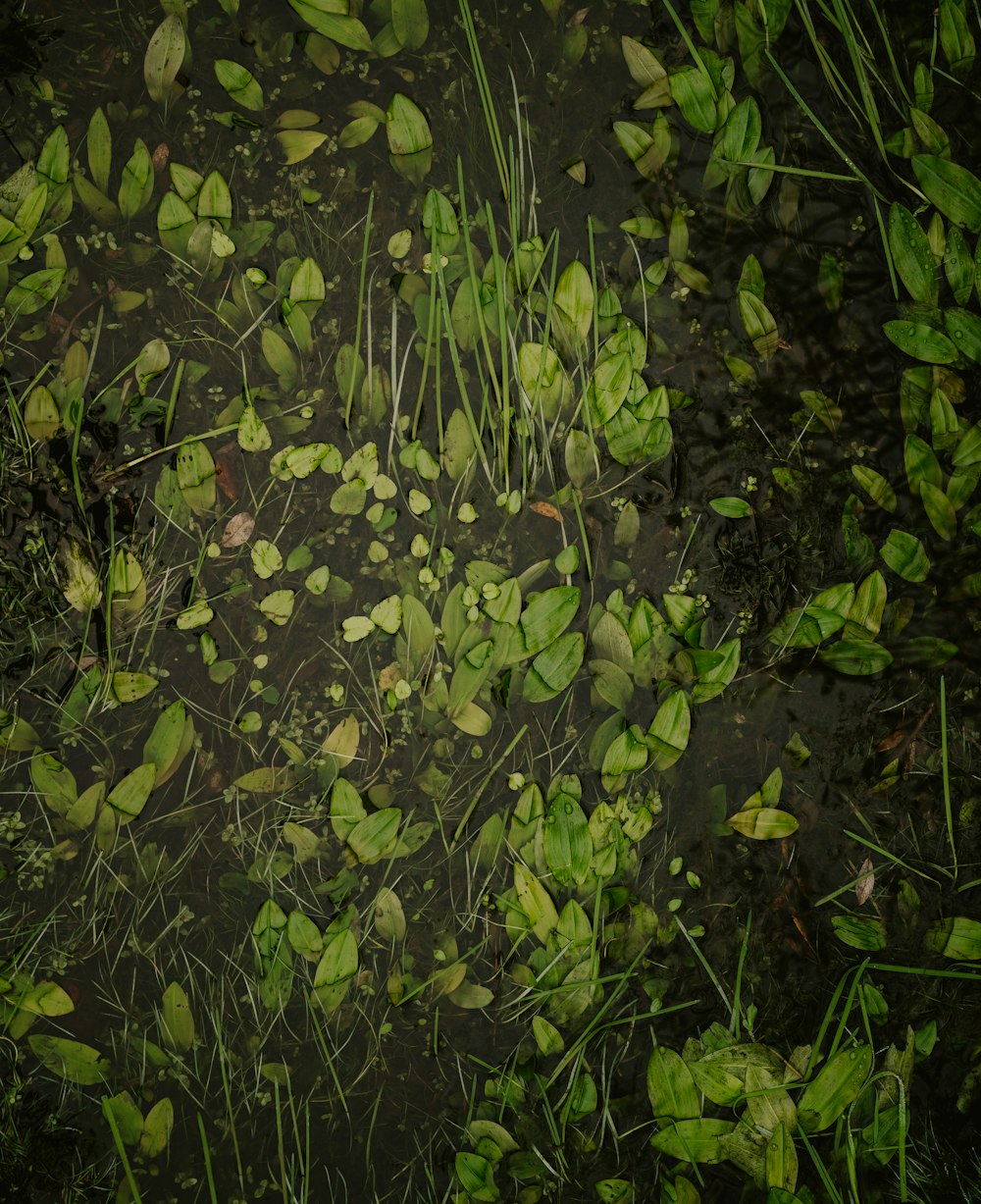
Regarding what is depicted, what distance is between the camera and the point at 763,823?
3.29ft

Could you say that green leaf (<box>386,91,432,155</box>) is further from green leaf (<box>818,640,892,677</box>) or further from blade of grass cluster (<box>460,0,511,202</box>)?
green leaf (<box>818,640,892,677</box>)

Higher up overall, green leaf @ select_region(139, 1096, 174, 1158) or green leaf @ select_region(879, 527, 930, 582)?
green leaf @ select_region(879, 527, 930, 582)

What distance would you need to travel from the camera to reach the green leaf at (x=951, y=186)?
101 centimetres

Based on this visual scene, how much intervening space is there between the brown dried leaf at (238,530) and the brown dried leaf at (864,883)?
0.89m

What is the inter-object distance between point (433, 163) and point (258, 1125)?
120 centimetres

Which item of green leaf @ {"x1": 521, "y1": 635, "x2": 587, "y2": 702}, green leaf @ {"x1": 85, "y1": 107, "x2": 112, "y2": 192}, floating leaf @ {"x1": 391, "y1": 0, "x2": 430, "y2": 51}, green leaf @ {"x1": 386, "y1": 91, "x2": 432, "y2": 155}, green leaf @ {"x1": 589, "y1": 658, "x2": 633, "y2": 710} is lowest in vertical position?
green leaf @ {"x1": 589, "y1": 658, "x2": 633, "y2": 710}

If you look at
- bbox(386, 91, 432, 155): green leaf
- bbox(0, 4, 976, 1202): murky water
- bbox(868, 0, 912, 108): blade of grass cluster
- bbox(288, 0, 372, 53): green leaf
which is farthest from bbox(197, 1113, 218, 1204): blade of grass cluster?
bbox(868, 0, 912, 108): blade of grass cluster

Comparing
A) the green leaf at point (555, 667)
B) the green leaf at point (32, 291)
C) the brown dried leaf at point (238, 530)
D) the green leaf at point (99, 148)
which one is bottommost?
the green leaf at point (555, 667)

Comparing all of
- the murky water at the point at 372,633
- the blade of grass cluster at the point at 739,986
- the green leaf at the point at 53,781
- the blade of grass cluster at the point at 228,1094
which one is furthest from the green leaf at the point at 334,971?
the blade of grass cluster at the point at 739,986

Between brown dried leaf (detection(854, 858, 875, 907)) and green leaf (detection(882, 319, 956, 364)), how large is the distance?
66 centimetres

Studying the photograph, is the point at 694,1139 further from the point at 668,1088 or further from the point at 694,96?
the point at 694,96

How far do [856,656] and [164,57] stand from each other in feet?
3.73

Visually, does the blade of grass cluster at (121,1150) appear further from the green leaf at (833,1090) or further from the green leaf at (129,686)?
the green leaf at (833,1090)

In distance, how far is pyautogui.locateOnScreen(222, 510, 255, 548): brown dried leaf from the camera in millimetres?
968
